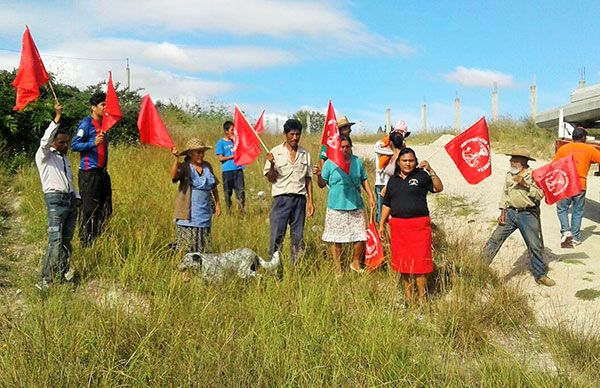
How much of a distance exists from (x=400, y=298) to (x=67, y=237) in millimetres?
3259

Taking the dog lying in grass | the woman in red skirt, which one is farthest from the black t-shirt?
the dog lying in grass

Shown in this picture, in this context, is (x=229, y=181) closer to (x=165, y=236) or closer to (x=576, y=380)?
(x=165, y=236)

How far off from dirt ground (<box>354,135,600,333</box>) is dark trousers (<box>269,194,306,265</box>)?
1.54 m

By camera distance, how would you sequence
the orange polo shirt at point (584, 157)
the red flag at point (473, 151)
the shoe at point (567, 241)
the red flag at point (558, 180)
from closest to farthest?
1. the red flag at point (473, 151)
2. the red flag at point (558, 180)
3. the shoe at point (567, 241)
4. the orange polo shirt at point (584, 157)

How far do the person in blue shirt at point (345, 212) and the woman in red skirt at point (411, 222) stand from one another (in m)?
0.71

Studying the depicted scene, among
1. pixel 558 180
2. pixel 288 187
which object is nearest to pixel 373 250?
pixel 288 187

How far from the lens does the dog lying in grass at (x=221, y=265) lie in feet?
16.1

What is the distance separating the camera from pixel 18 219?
8070mm

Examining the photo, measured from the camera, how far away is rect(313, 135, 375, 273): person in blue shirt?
232 inches

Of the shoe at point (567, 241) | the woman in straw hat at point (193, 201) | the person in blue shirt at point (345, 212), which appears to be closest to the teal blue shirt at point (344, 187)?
the person in blue shirt at point (345, 212)

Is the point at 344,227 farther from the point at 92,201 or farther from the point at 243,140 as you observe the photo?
the point at 92,201

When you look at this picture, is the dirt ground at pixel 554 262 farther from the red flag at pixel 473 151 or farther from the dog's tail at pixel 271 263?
the dog's tail at pixel 271 263

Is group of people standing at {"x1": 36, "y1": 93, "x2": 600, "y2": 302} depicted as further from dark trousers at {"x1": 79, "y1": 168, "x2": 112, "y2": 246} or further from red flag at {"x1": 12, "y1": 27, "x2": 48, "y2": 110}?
red flag at {"x1": 12, "y1": 27, "x2": 48, "y2": 110}

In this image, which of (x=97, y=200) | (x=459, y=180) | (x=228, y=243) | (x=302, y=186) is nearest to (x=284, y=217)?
(x=302, y=186)
